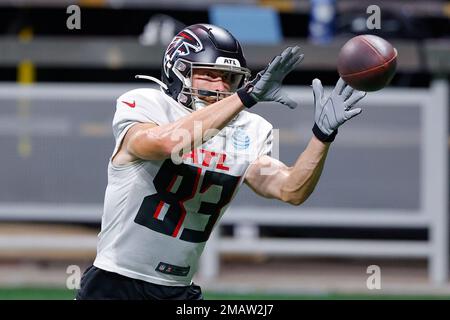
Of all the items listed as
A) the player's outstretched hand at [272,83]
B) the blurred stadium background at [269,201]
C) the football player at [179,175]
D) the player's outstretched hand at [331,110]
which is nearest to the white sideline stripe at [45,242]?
the blurred stadium background at [269,201]

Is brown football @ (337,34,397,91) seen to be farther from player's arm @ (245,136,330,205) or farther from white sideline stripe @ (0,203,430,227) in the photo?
white sideline stripe @ (0,203,430,227)

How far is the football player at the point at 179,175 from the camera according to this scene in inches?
168

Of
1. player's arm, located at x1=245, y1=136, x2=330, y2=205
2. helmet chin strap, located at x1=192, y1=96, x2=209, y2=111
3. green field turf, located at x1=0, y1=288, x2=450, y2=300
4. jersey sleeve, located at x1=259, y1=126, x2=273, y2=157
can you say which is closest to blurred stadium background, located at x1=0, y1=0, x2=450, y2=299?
green field turf, located at x1=0, y1=288, x2=450, y2=300

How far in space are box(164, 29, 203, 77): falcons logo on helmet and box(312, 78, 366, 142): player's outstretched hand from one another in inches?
26.2

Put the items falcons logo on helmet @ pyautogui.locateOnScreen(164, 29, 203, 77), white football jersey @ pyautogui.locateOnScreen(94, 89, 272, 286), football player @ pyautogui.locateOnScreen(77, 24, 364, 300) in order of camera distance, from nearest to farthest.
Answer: football player @ pyautogui.locateOnScreen(77, 24, 364, 300) < white football jersey @ pyautogui.locateOnScreen(94, 89, 272, 286) < falcons logo on helmet @ pyautogui.locateOnScreen(164, 29, 203, 77)

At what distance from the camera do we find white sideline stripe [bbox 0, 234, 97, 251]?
9.09 m

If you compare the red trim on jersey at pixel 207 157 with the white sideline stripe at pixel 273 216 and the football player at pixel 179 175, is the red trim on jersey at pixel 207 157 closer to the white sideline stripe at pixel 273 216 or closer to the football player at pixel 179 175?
the football player at pixel 179 175

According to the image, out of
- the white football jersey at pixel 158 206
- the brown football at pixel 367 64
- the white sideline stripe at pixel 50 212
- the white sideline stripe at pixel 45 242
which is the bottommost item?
the white football jersey at pixel 158 206

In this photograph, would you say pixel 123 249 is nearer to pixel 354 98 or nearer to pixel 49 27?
pixel 354 98

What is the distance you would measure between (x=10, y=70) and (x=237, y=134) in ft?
22.2

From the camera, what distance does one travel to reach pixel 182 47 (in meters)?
4.70

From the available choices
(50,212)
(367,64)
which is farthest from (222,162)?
(50,212)

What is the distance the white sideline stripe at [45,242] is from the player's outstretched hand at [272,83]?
5.26m
